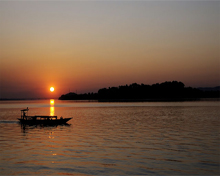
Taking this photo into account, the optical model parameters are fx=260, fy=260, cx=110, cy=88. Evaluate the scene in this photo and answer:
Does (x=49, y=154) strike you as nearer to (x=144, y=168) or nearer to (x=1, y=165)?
(x=1, y=165)

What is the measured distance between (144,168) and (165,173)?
6.96ft

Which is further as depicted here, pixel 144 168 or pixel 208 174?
pixel 144 168

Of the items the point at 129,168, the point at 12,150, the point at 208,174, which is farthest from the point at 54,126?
the point at 208,174

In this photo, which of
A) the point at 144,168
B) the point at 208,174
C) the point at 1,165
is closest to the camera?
the point at 208,174

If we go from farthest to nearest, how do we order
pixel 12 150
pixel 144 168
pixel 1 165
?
pixel 12 150 → pixel 1 165 → pixel 144 168

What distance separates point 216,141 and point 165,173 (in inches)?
665

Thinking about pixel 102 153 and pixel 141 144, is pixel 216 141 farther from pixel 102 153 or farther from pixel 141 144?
pixel 102 153

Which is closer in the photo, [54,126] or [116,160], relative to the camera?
[116,160]

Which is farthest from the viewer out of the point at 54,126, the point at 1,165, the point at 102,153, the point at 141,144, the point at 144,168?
the point at 54,126

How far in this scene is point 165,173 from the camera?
72.1 ft

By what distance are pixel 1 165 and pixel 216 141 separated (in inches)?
1072

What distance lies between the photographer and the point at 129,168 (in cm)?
2342

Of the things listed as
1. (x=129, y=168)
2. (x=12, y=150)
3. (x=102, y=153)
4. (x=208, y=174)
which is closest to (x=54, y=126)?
(x=12, y=150)

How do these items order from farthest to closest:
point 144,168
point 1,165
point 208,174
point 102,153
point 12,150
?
1. point 12,150
2. point 102,153
3. point 1,165
4. point 144,168
5. point 208,174
